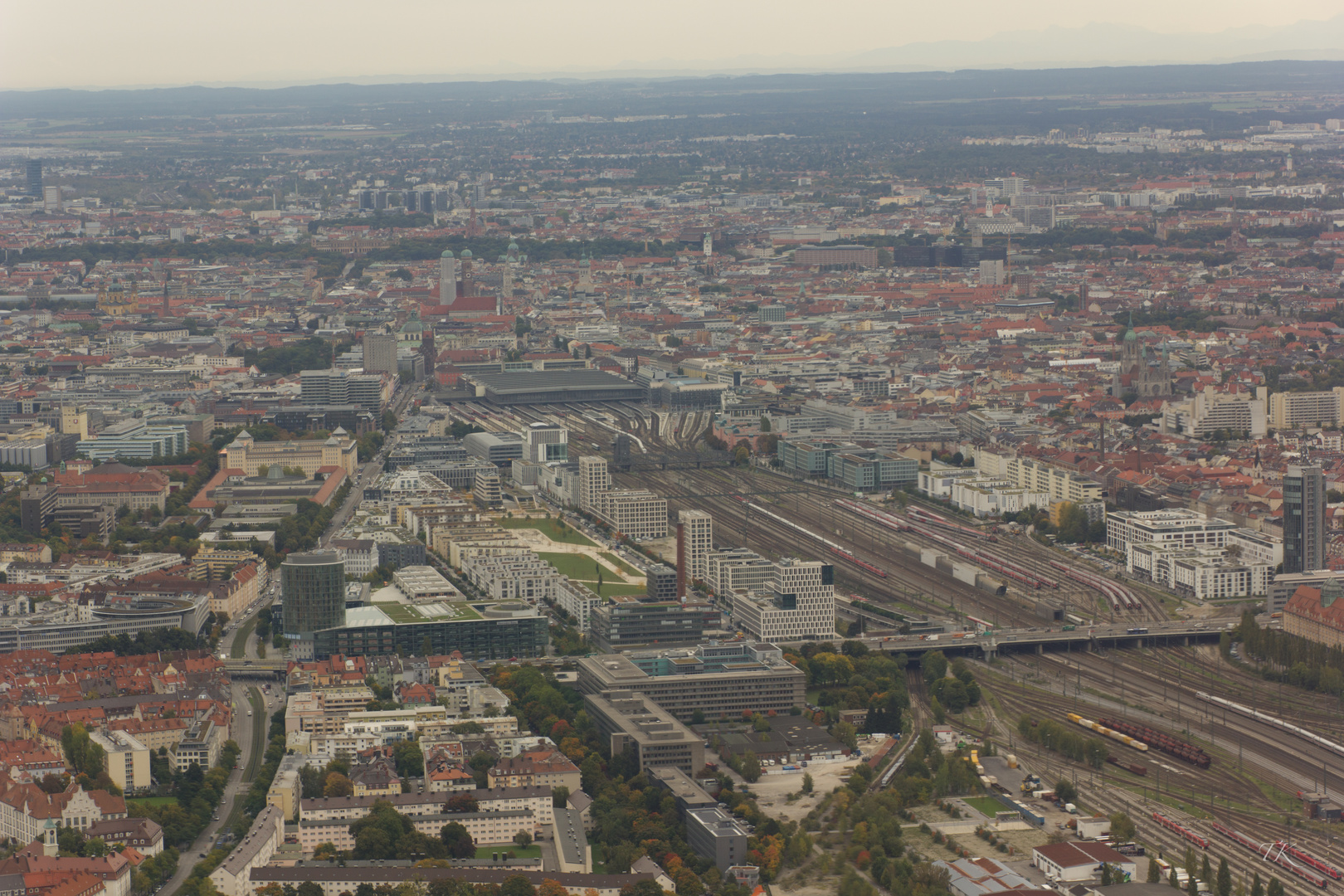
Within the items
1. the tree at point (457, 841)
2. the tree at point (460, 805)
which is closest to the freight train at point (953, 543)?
the tree at point (460, 805)

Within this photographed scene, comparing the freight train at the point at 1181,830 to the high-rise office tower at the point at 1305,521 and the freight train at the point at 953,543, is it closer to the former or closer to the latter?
the high-rise office tower at the point at 1305,521

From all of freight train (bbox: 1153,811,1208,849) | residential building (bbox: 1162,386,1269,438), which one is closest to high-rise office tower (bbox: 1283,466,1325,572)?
freight train (bbox: 1153,811,1208,849)

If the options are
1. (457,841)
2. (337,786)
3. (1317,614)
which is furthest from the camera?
(1317,614)

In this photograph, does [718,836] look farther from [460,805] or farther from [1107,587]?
[1107,587]

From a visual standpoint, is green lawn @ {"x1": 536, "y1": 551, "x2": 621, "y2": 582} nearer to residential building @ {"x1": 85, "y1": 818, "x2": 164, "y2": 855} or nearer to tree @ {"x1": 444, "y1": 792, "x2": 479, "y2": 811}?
tree @ {"x1": 444, "y1": 792, "x2": 479, "y2": 811}

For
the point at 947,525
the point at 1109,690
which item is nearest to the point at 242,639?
the point at 1109,690
